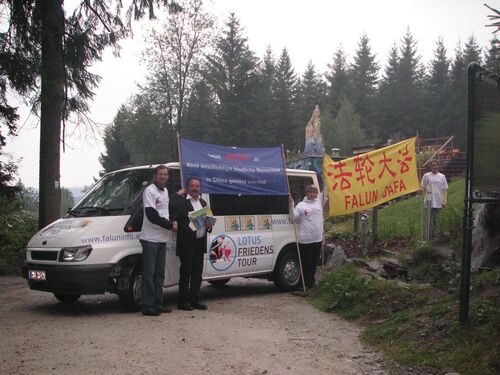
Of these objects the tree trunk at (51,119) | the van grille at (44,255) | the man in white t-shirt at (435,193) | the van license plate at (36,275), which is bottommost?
the van license plate at (36,275)

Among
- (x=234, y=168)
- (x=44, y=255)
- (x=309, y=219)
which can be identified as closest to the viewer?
(x=44, y=255)

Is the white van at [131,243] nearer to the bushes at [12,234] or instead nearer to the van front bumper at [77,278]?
the van front bumper at [77,278]

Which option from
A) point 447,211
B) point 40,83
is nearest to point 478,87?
point 447,211

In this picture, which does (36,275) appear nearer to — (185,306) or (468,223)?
(185,306)

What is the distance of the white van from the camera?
721 cm

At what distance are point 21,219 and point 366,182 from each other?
1003cm

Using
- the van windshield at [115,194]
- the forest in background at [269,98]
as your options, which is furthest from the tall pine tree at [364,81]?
the van windshield at [115,194]

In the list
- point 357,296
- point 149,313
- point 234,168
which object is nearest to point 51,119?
point 234,168

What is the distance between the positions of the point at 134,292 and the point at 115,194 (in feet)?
4.98

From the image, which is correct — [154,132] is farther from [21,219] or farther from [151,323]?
[151,323]

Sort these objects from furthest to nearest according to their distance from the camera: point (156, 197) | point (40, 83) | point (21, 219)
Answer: point (21, 219) < point (40, 83) < point (156, 197)

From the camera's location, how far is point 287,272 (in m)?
9.80

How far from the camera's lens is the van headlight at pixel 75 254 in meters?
7.18

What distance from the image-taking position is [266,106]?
54.4 m
